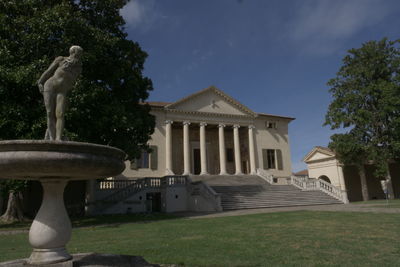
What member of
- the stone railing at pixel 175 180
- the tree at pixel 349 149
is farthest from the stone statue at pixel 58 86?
the tree at pixel 349 149

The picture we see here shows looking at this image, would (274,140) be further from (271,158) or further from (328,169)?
(328,169)

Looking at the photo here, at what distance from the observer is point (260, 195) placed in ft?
76.2

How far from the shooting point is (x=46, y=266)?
4.00 m

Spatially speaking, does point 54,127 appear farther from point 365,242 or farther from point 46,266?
point 365,242

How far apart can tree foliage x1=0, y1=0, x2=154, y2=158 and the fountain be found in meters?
8.24

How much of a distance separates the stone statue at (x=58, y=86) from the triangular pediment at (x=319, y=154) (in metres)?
32.5

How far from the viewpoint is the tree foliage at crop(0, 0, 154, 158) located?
42.8 feet

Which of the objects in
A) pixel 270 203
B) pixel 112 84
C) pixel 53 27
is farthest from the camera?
pixel 270 203

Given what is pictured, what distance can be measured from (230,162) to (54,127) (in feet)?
102

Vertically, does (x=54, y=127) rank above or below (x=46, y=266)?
above

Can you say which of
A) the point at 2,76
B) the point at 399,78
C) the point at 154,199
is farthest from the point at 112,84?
the point at 399,78

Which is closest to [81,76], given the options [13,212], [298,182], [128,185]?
[13,212]

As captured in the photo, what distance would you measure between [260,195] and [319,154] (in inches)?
594

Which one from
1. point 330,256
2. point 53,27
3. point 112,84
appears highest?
point 53,27
